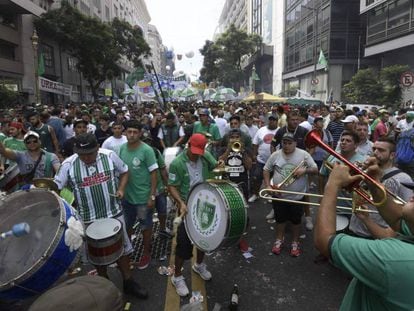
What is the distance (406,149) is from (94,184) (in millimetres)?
6264

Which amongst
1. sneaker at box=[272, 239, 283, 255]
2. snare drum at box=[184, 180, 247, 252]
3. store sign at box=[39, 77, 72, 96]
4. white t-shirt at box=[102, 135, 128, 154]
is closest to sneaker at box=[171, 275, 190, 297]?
snare drum at box=[184, 180, 247, 252]

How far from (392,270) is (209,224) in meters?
2.33

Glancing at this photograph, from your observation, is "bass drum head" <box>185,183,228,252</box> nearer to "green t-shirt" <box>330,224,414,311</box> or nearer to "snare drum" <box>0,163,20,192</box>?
"green t-shirt" <box>330,224,414,311</box>

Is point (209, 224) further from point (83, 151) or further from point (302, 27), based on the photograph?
point (302, 27)

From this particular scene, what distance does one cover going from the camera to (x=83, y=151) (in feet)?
12.3

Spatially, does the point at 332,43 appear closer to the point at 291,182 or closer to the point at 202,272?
the point at 291,182

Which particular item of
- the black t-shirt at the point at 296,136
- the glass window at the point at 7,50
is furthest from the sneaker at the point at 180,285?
the glass window at the point at 7,50

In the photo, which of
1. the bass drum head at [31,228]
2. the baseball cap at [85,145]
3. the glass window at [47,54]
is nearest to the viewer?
the bass drum head at [31,228]

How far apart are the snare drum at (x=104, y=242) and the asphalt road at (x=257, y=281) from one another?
2.15ft

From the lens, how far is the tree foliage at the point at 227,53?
55812 millimetres

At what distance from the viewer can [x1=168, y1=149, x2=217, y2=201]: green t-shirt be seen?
429 centimetres

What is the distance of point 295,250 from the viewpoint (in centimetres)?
505

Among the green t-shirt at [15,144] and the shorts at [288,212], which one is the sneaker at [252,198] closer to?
the shorts at [288,212]

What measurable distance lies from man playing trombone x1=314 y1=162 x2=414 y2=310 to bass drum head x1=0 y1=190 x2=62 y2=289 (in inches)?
89.7
